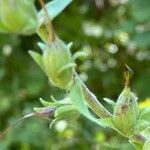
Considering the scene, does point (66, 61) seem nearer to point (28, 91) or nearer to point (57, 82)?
point (57, 82)

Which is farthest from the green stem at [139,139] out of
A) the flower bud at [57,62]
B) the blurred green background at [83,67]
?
the blurred green background at [83,67]

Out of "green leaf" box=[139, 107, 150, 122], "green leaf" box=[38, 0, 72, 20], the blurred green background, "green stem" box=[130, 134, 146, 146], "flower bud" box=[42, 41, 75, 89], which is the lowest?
the blurred green background

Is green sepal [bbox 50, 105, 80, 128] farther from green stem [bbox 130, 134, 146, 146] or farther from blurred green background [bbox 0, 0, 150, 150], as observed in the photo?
blurred green background [bbox 0, 0, 150, 150]

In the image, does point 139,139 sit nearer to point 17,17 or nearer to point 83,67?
point 17,17

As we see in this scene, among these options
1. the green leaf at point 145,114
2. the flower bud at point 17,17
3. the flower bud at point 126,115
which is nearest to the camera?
the flower bud at point 17,17

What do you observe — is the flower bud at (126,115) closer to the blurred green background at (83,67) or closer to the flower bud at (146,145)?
the flower bud at (146,145)

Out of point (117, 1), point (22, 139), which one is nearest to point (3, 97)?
point (22, 139)

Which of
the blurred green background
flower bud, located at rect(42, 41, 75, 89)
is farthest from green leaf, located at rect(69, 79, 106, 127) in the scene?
the blurred green background
